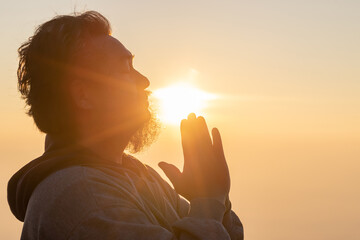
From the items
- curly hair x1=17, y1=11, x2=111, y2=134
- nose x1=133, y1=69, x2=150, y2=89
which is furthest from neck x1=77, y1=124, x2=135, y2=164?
nose x1=133, y1=69, x2=150, y2=89

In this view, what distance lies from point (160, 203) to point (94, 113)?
0.77 meters


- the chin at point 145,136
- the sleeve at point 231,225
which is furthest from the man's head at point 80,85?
the chin at point 145,136

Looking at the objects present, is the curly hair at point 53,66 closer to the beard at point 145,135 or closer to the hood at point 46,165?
the hood at point 46,165

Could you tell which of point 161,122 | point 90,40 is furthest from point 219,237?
point 161,122

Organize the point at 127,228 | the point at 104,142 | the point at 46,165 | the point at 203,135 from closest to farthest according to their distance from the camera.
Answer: the point at 127,228 < the point at 46,165 < the point at 203,135 < the point at 104,142

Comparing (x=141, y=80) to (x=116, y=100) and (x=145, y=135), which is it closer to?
(x=116, y=100)

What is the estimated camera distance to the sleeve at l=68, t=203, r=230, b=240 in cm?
228

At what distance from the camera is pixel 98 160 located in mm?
2840

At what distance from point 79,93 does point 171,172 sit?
2.78ft

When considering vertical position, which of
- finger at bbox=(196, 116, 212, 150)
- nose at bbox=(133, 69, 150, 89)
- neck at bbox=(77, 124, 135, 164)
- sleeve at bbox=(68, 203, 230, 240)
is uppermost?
nose at bbox=(133, 69, 150, 89)

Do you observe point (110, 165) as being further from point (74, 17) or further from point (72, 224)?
point (74, 17)

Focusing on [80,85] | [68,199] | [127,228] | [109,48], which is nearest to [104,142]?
[80,85]

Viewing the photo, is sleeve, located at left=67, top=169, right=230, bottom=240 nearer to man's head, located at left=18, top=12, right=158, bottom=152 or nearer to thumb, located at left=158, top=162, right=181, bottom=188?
thumb, located at left=158, top=162, right=181, bottom=188

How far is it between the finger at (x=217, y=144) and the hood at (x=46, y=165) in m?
0.62
